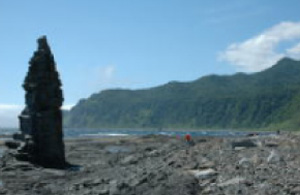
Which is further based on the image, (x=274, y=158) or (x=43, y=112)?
(x=43, y=112)

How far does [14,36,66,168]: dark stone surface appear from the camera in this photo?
4819 centimetres

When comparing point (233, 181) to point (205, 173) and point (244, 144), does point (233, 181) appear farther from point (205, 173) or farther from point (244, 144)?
point (244, 144)

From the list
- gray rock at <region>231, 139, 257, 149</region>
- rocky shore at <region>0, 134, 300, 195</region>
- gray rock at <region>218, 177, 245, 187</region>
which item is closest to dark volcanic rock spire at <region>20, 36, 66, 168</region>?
rocky shore at <region>0, 134, 300, 195</region>

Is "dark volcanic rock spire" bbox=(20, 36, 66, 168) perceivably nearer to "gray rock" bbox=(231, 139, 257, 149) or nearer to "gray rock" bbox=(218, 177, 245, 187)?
"gray rock" bbox=(231, 139, 257, 149)

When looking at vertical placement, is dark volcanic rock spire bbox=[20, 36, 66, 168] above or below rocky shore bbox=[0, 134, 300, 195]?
Answer: above

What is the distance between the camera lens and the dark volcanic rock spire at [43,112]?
4819 centimetres

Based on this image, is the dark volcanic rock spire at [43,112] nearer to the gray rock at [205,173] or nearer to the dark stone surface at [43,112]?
the dark stone surface at [43,112]

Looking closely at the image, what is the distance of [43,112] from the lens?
48.3m

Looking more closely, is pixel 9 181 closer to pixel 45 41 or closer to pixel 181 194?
pixel 181 194

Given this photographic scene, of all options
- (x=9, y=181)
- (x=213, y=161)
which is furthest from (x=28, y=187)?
(x=213, y=161)

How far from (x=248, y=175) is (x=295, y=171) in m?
2.21

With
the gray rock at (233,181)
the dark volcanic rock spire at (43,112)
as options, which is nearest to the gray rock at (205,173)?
the gray rock at (233,181)

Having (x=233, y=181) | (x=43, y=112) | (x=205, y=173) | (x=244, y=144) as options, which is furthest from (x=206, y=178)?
(x=43, y=112)

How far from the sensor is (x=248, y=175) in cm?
2502
